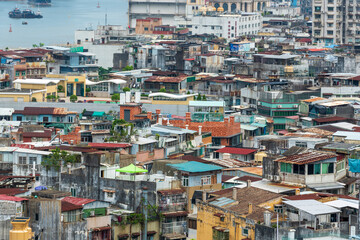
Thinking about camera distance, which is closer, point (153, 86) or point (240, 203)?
point (240, 203)

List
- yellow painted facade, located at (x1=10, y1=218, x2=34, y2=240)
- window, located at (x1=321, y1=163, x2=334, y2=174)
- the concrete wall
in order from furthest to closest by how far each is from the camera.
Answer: window, located at (x1=321, y1=163, x2=334, y2=174) < the concrete wall < yellow painted facade, located at (x1=10, y1=218, x2=34, y2=240)

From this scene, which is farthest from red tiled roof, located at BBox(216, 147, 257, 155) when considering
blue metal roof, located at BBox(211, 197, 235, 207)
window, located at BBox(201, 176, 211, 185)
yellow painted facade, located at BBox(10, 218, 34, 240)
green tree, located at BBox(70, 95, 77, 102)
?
green tree, located at BBox(70, 95, 77, 102)

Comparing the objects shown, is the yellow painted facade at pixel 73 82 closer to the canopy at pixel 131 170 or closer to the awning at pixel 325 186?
the canopy at pixel 131 170

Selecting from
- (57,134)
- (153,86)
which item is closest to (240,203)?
(57,134)

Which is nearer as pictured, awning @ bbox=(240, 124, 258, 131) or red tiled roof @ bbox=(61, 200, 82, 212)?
red tiled roof @ bbox=(61, 200, 82, 212)

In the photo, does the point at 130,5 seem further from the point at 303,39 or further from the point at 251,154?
the point at 251,154

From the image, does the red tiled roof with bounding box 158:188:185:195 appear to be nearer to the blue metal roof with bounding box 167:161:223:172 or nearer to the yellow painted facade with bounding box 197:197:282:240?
the blue metal roof with bounding box 167:161:223:172

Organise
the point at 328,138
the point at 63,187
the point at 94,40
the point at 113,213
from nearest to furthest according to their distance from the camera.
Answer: the point at 113,213 → the point at 63,187 → the point at 328,138 → the point at 94,40

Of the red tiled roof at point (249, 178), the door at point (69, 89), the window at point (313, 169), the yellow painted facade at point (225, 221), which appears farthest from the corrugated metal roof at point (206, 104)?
the yellow painted facade at point (225, 221)

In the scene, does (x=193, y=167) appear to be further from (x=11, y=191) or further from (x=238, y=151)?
(x=238, y=151)
